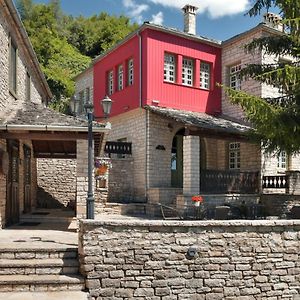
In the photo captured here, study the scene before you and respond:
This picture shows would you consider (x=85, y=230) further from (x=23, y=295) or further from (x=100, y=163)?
(x=100, y=163)

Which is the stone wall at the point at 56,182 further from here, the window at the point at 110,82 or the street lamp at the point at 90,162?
the street lamp at the point at 90,162

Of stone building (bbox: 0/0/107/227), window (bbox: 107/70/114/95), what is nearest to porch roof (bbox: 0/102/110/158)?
stone building (bbox: 0/0/107/227)

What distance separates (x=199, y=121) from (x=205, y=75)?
3824 millimetres

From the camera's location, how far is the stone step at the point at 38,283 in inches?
284

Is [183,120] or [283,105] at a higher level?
[283,105]

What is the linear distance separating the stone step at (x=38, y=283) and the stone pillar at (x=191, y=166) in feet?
24.2

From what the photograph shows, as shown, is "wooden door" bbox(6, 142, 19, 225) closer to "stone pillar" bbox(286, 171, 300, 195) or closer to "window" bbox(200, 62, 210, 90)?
"window" bbox(200, 62, 210, 90)

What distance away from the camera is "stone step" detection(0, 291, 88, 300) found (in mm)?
6872

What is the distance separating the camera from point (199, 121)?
14.9m

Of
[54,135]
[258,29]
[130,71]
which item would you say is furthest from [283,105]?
[130,71]

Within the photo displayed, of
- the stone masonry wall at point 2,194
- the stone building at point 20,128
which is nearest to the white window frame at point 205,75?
the stone building at point 20,128

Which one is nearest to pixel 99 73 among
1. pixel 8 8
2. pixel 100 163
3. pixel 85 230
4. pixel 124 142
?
pixel 124 142

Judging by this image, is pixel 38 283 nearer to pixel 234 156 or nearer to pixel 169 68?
pixel 169 68

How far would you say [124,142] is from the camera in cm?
1714
